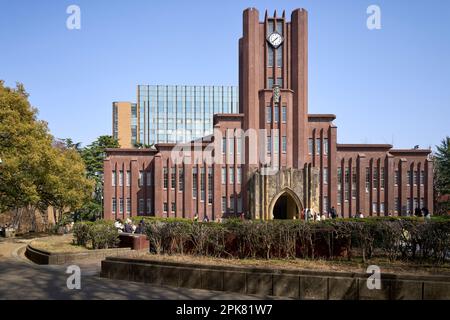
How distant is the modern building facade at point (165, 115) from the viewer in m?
102

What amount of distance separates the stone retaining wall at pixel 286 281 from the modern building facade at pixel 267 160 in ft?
94.9

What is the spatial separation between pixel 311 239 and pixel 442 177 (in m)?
50.4

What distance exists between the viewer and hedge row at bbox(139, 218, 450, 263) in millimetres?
11156

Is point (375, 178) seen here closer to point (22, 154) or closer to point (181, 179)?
point (181, 179)

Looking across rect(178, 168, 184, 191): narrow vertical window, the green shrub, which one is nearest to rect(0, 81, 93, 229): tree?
the green shrub

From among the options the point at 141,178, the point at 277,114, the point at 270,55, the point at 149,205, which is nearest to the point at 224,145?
the point at 277,114

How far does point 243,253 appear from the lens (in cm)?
1230

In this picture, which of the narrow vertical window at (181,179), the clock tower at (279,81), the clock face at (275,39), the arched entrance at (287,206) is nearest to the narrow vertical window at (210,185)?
the narrow vertical window at (181,179)

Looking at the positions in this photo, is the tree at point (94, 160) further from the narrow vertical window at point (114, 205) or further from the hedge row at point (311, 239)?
the hedge row at point (311, 239)

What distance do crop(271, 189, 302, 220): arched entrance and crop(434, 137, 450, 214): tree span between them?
2189cm

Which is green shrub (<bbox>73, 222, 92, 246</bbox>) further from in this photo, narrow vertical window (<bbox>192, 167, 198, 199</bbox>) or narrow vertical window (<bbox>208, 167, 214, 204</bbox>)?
narrow vertical window (<bbox>208, 167, 214, 204</bbox>)

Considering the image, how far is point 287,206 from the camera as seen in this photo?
136ft
